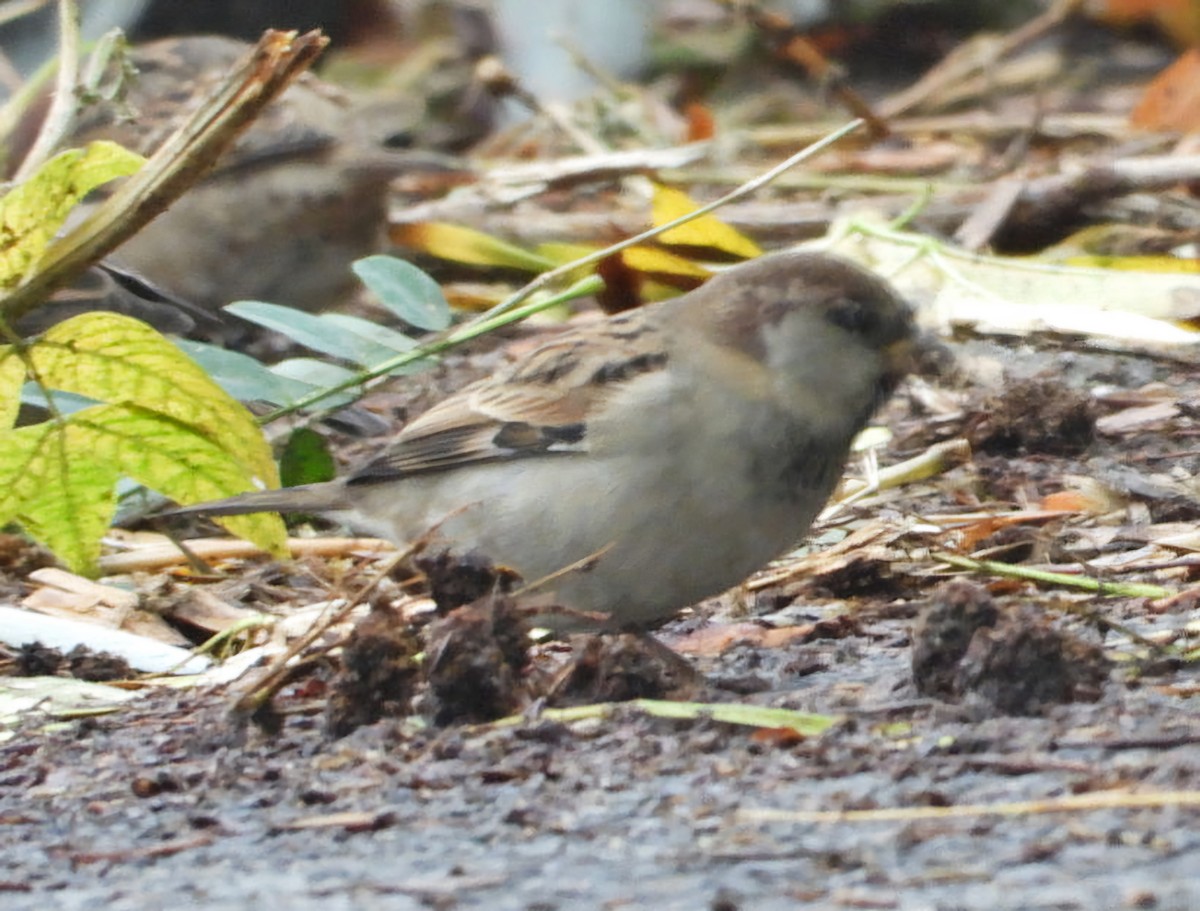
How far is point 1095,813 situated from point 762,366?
1.25 metres

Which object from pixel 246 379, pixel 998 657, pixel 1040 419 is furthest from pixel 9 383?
pixel 1040 419

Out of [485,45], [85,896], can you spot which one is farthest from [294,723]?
[485,45]

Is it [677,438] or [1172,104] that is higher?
[677,438]

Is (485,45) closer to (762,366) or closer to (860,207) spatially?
(860,207)

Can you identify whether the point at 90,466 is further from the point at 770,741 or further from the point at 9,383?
the point at 770,741

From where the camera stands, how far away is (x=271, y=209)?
632 centimetres

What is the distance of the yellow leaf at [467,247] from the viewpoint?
18.3 ft

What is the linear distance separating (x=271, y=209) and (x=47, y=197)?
3.13 metres

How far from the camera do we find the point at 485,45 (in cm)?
1040

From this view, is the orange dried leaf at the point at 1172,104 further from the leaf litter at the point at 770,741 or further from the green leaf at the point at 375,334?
the green leaf at the point at 375,334

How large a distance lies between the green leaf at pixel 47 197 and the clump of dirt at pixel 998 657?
150 cm

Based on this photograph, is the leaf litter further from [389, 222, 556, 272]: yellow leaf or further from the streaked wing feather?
[389, 222, 556, 272]: yellow leaf

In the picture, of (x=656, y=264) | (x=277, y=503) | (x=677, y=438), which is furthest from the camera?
(x=656, y=264)

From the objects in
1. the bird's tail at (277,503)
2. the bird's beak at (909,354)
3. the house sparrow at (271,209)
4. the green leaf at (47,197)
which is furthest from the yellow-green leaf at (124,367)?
the house sparrow at (271,209)
